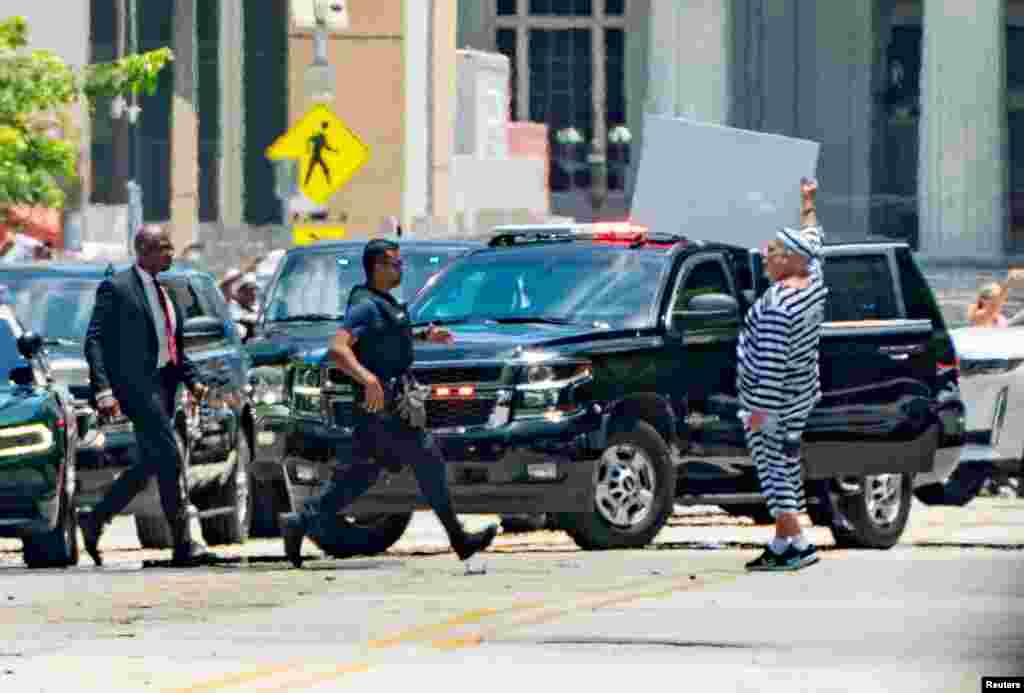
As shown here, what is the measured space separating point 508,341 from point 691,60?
51.6m

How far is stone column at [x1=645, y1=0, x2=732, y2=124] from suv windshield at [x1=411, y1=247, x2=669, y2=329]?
49.0m

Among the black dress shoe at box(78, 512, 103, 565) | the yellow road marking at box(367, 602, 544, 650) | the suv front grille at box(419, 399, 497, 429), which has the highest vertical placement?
the suv front grille at box(419, 399, 497, 429)

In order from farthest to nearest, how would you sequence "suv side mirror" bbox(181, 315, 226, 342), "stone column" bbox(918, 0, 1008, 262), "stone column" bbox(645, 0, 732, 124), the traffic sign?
"stone column" bbox(645, 0, 732, 124) < "stone column" bbox(918, 0, 1008, 262) < the traffic sign < "suv side mirror" bbox(181, 315, 226, 342)

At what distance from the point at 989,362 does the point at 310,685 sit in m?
15.3

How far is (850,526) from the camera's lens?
22375mm

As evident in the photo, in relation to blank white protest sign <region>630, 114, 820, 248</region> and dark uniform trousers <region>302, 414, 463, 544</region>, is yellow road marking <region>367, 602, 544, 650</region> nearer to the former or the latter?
dark uniform trousers <region>302, 414, 463, 544</region>

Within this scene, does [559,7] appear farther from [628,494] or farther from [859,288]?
[628,494]

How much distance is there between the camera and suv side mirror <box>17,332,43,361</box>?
67.3 feet

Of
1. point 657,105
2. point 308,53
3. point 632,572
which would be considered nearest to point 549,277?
point 632,572

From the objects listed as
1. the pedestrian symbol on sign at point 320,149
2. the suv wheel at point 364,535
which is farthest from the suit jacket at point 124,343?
the pedestrian symbol on sign at point 320,149

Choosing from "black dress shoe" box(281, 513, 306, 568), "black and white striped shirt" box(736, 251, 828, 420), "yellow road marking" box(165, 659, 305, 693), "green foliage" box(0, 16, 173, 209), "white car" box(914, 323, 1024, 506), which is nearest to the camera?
"yellow road marking" box(165, 659, 305, 693)

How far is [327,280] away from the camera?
25984mm

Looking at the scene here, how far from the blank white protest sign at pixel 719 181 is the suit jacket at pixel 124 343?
5838 mm

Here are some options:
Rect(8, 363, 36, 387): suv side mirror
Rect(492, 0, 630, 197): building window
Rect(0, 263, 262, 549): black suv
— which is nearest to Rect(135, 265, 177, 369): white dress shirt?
Rect(8, 363, 36, 387): suv side mirror
